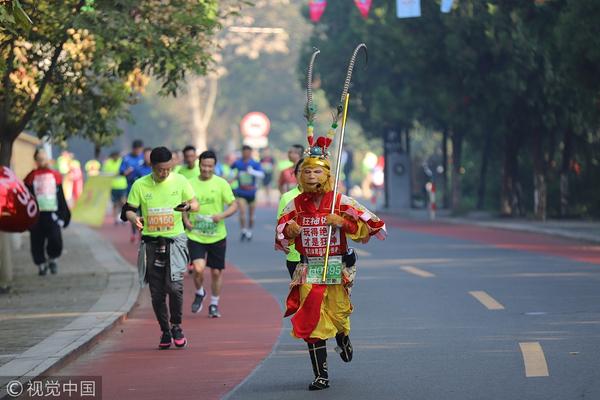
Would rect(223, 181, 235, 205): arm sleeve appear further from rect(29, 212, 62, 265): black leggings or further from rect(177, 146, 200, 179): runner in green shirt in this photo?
rect(29, 212, 62, 265): black leggings

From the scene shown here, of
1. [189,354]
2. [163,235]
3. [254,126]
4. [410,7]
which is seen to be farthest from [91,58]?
[254,126]

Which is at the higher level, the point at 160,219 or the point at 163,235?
the point at 160,219

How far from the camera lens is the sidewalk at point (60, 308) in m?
12.5

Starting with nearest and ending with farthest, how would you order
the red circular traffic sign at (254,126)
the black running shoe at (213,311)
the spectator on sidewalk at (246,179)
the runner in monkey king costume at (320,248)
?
the runner in monkey king costume at (320,248)
the black running shoe at (213,311)
the spectator on sidewalk at (246,179)
the red circular traffic sign at (254,126)

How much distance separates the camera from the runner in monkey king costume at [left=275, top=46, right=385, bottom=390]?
10.8 metres

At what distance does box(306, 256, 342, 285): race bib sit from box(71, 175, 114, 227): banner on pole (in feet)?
83.3

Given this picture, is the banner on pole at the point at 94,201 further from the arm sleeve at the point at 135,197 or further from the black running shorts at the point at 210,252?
the arm sleeve at the point at 135,197

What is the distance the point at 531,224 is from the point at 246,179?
739 centimetres

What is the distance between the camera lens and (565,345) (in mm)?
12492

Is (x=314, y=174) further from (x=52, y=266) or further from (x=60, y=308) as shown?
(x=52, y=266)

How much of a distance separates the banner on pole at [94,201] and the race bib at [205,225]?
19.7m

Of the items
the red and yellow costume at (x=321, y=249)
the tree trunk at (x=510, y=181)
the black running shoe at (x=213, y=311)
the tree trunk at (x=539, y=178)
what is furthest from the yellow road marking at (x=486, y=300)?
the tree trunk at (x=510, y=181)

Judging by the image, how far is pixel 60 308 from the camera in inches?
661

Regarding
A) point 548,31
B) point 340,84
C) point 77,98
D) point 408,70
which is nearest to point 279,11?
point 340,84
